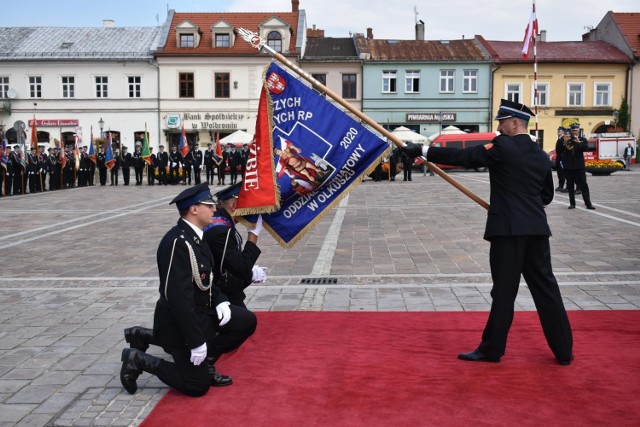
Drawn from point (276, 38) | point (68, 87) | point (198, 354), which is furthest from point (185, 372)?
point (68, 87)

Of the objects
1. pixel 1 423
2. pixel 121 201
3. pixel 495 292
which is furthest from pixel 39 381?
pixel 121 201

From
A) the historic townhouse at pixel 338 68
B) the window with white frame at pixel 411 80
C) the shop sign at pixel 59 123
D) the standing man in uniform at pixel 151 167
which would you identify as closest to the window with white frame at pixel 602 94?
the window with white frame at pixel 411 80

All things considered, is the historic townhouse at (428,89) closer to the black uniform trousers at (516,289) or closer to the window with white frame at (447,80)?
the window with white frame at (447,80)

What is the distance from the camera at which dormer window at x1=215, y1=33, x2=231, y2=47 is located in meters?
48.9

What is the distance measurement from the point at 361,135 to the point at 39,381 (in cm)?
314

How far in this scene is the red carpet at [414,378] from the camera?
14.0 feet

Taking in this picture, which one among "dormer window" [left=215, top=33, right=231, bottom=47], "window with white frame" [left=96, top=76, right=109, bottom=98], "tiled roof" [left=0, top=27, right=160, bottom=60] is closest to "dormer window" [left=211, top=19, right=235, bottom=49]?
"dormer window" [left=215, top=33, right=231, bottom=47]

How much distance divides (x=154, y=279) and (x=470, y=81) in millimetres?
43979

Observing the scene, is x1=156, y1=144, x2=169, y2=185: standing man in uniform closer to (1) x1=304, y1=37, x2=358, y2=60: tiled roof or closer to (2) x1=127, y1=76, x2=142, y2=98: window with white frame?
(2) x1=127, y1=76, x2=142, y2=98: window with white frame

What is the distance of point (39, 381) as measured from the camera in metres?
5.07

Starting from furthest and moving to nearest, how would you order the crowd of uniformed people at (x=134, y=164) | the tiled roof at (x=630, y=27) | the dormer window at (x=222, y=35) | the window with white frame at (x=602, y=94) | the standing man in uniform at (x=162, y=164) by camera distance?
the window with white frame at (x=602, y=94), the tiled roof at (x=630, y=27), the dormer window at (x=222, y=35), the standing man in uniform at (x=162, y=164), the crowd of uniformed people at (x=134, y=164)

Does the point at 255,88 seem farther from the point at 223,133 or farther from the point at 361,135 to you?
the point at 361,135

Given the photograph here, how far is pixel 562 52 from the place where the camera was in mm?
50969

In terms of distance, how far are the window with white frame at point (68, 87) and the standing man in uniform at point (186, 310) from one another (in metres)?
46.9
